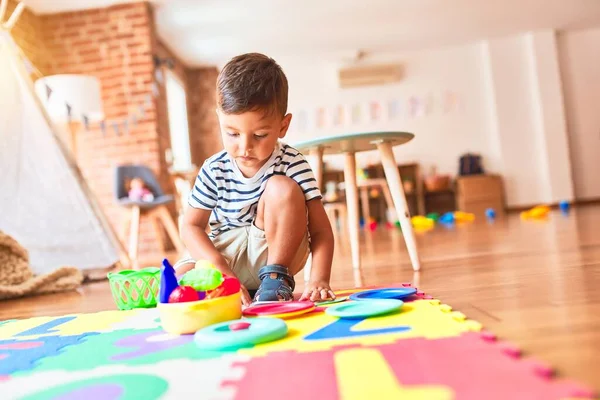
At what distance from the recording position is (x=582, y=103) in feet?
20.2

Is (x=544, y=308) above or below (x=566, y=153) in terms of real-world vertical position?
below

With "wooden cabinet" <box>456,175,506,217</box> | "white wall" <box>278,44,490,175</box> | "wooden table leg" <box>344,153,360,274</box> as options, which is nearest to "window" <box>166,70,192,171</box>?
"white wall" <box>278,44,490,175</box>

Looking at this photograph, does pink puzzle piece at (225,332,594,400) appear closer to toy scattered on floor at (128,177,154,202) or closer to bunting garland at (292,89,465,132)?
toy scattered on floor at (128,177,154,202)

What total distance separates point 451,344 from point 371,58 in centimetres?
581

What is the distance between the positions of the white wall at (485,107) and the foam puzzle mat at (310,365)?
5292 mm

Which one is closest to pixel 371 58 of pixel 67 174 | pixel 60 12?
pixel 60 12

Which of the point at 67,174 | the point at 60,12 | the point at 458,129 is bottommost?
the point at 67,174

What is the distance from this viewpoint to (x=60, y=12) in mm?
4078

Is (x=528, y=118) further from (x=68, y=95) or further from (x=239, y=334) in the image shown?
(x=239, y=334)

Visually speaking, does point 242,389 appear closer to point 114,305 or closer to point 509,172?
point 114,305

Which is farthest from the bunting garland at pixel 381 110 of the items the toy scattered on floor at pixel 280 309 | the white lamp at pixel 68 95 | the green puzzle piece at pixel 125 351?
the green puzzle piece at pixel 125 351

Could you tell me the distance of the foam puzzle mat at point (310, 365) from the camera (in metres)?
0.51

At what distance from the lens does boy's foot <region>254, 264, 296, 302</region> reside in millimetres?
1054

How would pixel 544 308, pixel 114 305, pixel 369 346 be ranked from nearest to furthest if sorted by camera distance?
pixel 369 346, pixel 544 308, pixel 114 305
